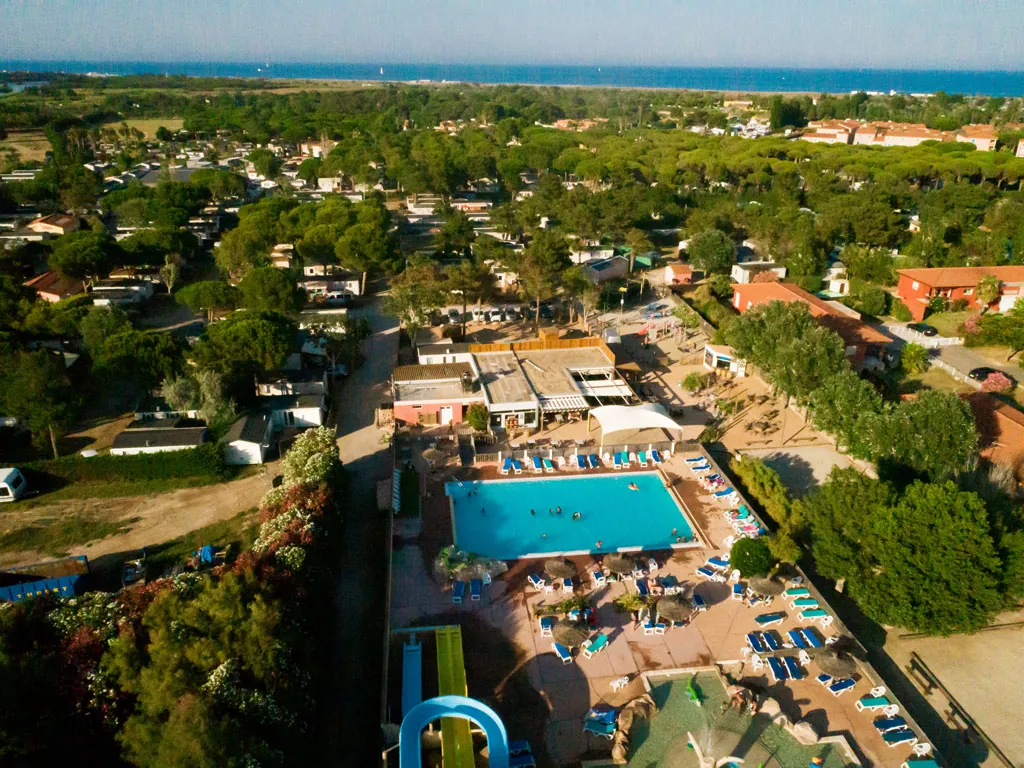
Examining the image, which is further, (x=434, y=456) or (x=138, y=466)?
(x=434, y=456)

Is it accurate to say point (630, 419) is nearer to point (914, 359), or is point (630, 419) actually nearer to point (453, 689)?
point (453, 689)

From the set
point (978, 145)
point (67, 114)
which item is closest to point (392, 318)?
point (978, 145)

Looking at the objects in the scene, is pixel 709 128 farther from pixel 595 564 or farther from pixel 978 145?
pixel 595 564

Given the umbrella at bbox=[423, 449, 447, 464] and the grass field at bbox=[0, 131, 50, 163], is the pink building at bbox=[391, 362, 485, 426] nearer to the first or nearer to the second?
the umbrella at bbox=[423, 449, 447, 464]

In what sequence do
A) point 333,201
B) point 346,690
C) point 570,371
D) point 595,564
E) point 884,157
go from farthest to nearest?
point 884,157 < point 333,201 < point 570,371 < point 595,564 < point 346,690

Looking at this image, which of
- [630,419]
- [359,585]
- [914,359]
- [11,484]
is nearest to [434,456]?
[359,585]

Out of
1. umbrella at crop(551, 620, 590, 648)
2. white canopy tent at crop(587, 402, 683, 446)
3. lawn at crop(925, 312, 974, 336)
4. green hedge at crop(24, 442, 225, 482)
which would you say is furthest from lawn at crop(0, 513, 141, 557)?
lawn at crop(925, 312, 974, 336)
